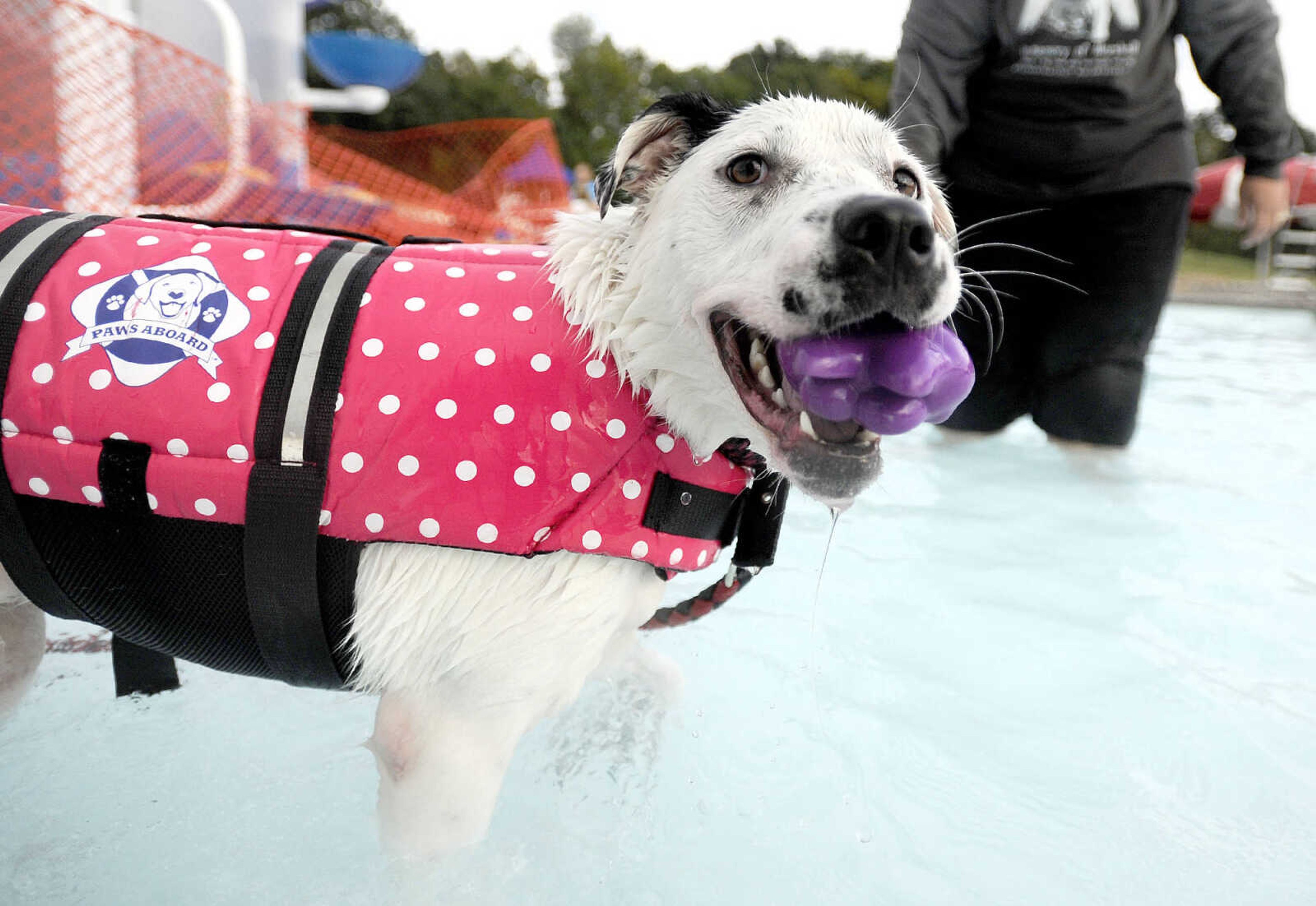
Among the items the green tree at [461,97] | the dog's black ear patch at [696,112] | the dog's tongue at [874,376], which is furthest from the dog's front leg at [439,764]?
the green tree at [461,97]

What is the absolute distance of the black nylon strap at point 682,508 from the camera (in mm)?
1566

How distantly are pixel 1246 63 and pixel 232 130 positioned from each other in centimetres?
640

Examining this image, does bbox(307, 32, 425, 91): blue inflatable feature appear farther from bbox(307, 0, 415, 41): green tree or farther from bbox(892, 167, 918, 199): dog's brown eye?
bbox(307, 0, 415, 41): green tree

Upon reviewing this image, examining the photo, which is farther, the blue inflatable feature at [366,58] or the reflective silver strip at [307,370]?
the blue inflatable feature at [366,58]

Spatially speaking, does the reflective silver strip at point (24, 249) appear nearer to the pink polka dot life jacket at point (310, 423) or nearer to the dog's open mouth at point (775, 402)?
the pink polka dot life jacket at point (310, 423)

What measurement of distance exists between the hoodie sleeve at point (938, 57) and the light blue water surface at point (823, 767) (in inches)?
76.6

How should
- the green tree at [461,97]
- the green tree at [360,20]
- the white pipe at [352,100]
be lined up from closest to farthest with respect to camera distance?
the white pipe at [352,100] → the green tree at [461,97] → the green tree at [360,20]

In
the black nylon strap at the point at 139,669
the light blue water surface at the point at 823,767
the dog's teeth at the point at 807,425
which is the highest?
the dog's teeth at the point at 807,425

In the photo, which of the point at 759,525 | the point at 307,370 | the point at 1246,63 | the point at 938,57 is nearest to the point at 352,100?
the point at 938,57

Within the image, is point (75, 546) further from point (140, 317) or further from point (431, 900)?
point (431, 900)

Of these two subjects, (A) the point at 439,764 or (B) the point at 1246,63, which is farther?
(B) the point at 1246,63

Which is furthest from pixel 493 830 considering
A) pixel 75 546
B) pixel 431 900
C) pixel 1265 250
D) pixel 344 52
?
pixel 1265 250

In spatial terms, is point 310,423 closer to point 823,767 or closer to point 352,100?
point 823,767

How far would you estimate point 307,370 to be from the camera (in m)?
1.51
